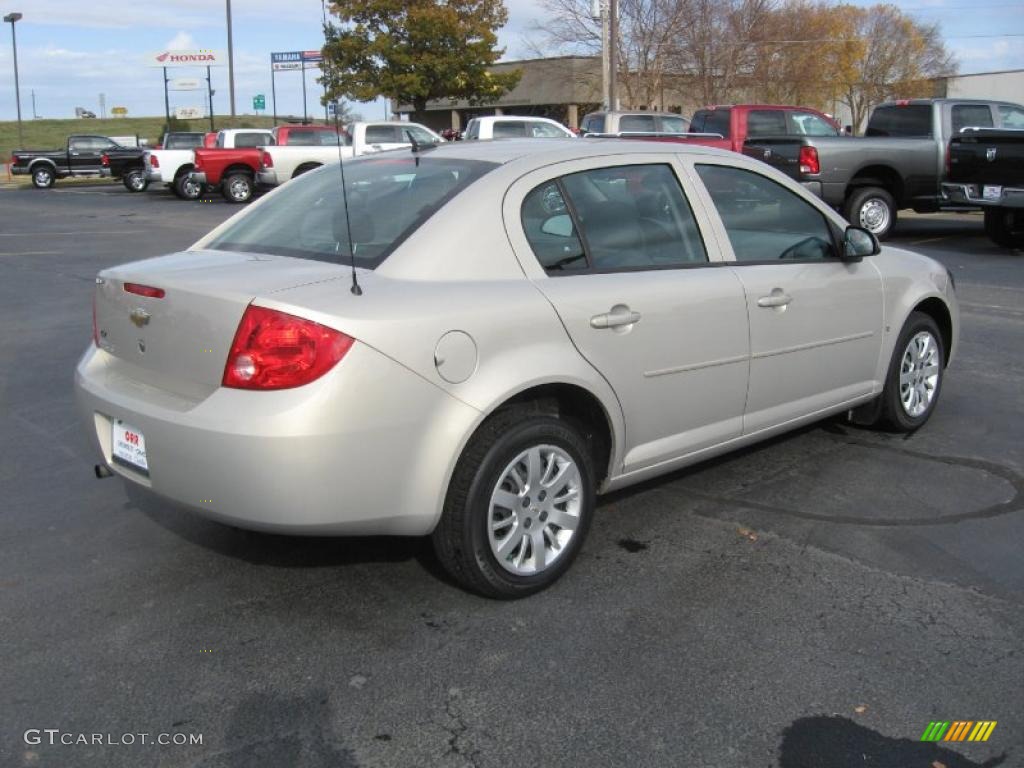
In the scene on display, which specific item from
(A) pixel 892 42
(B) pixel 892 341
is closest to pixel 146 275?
(B) pixel 892 341

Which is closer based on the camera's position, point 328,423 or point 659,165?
point 328,423

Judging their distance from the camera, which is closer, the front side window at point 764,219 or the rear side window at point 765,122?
the front side window at point 764,219

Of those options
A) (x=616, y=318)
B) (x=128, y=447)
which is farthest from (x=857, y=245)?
(x=128, y=447)

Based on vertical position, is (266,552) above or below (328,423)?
below

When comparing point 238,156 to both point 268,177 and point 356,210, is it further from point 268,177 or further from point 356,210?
point 356,210

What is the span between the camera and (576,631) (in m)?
3.36

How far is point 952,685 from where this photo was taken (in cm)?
303

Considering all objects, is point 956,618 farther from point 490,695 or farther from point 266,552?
point 266,552

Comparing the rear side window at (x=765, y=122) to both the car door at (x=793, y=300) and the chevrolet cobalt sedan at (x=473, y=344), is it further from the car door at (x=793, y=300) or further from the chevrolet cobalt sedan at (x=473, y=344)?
the chevrolet cobalt sedan at (x=473, y=344)

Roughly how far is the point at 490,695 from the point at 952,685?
4.64 ft

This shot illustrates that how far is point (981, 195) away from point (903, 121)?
262 centimetres

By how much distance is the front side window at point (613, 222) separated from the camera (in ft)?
12.4

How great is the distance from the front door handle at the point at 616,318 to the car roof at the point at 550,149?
65 cm

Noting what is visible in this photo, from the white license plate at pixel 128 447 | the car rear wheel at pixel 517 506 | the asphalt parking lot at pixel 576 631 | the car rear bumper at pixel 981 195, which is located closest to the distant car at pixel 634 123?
the car rear bumper at pixel 981 195
